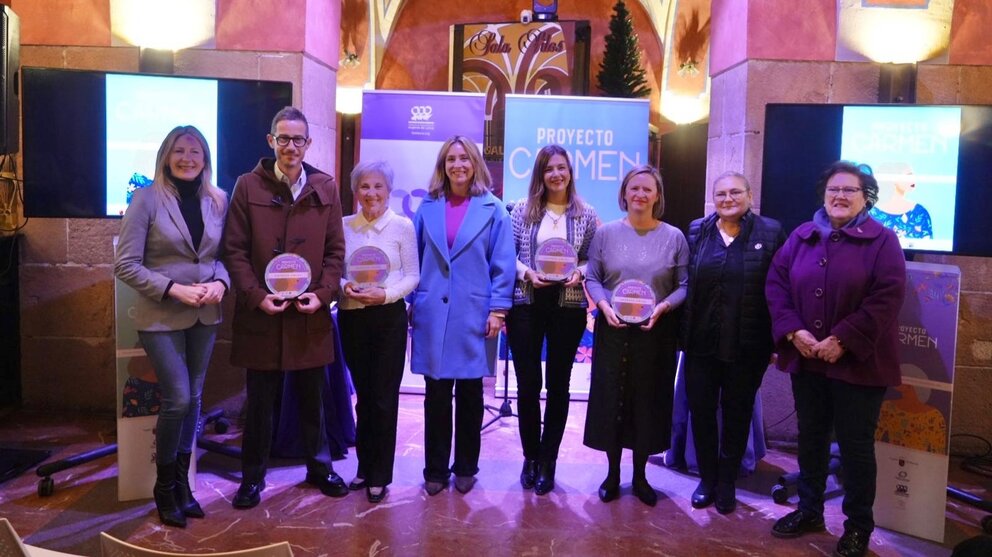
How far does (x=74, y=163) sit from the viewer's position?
3607mm

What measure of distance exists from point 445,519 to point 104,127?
2424 millimetres

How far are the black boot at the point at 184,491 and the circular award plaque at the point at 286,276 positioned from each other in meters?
0.78

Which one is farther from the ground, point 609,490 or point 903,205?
point 903,205

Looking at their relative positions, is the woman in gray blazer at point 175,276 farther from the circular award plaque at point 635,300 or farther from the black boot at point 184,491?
the circular award plaque at point 635,300

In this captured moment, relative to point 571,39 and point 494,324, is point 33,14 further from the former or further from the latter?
point 571,39

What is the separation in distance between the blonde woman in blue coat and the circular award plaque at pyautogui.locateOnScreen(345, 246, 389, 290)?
0.23 metres

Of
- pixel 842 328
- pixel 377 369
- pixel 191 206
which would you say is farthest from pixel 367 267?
pixel 842 328

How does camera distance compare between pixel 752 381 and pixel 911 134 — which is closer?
pixel 752 381

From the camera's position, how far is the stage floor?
288cm

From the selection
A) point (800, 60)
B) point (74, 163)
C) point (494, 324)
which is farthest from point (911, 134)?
point (74, 163)

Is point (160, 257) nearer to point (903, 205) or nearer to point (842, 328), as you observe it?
point (842, 328)

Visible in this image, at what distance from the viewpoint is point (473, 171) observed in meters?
3.27

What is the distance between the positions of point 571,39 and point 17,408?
7039mm

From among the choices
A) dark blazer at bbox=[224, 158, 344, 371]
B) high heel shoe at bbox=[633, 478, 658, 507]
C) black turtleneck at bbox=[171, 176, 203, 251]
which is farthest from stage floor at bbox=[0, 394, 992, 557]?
black turtleneck at bbox=[171, 176, 203, 251]
